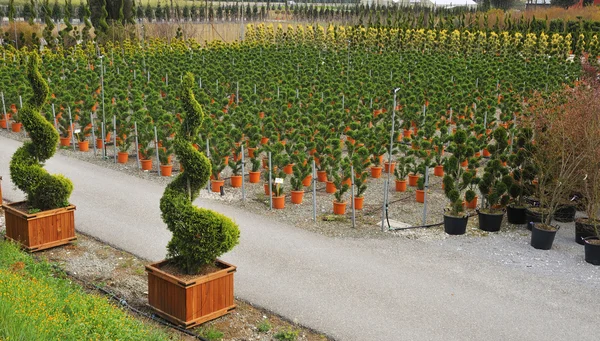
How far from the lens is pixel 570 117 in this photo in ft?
46.1

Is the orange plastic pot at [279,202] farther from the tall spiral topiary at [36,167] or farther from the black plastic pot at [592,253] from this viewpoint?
the black plastic pot at [592,253]

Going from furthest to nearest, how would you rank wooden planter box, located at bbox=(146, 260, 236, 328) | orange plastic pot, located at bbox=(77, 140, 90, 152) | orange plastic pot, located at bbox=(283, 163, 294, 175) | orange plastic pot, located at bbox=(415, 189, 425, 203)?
orange plastic pot, located at bbox=(77, 140, 90, 152), orange plastic pot, located at bbox=(283, 163, 294, 175), orange plastic pot, located at bbox=(415, 189, 425, 203), wooden planter box, located at bbox=(146, 260, 236, 328)

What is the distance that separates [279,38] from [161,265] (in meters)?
36.5

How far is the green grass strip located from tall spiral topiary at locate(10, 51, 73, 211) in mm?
2380

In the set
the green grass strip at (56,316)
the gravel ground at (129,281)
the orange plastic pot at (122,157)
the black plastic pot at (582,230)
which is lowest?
the gravel ground at (129,281)

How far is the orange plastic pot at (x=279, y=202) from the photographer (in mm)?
15117

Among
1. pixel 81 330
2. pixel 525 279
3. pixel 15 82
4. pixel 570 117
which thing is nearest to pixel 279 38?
pixel 15 82

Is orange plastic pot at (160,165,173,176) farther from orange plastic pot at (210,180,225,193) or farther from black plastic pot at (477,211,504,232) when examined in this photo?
black plastic pot at (477,211,504,232)

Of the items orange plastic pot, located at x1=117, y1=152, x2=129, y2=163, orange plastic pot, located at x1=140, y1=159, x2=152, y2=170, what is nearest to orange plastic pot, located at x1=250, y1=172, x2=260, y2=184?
orange plastic pot, located at x1=140, y1=159, x2=152, y2=170

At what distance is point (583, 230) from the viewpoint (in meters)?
13.1

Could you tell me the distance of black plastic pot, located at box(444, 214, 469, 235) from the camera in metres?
13.5

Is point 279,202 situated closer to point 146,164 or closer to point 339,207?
point 339,207

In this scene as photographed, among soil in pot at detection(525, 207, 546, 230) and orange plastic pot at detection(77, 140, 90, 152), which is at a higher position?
soil in pot at detection(525, 207, 546, 230)

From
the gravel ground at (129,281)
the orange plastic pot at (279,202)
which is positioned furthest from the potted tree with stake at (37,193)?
the orange plastic pot at (279,202)
